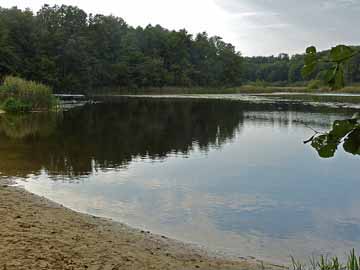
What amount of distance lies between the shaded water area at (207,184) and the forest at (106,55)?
43.3 metres

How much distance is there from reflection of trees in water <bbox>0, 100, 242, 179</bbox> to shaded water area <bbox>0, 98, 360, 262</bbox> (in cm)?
4

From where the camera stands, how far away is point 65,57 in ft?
258

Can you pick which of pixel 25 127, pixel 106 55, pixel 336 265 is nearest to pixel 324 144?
pixel 336 265

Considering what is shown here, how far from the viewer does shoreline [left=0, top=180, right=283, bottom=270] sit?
5488 millimetres

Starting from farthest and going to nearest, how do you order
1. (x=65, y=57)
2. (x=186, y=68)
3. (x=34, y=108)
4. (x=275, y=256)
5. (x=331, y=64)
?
(x=186, y=68) < (x=65, y=57) < (x=34, y=108) < (x=275, y=256) < (x=331, y=64)

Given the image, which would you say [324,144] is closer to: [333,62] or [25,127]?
[333,62]

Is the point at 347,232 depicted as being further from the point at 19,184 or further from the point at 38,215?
the point at 19,184

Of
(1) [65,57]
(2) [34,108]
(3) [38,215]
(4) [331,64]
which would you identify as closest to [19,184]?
(3) [38,215]

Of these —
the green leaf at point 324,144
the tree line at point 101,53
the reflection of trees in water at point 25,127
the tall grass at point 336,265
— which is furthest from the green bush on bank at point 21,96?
the green leaf at point 324,144

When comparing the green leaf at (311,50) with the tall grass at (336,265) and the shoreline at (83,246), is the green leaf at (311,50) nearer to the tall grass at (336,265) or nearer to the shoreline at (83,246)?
the tall grass at (336,265)

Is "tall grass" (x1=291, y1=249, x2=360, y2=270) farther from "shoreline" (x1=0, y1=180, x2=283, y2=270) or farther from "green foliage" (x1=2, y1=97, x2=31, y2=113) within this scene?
"green foliage" (x1=2, y1=97, x2=31, y2=113)

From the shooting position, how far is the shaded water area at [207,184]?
8148 millimetres

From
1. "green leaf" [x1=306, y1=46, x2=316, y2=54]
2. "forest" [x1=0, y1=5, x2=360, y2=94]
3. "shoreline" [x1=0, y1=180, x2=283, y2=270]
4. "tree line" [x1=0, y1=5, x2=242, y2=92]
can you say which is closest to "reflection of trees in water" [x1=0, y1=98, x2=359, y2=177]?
"shoreline" [x1=0, y1=180, x2=283, y2=270]

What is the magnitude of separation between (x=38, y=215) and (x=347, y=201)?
688cm
